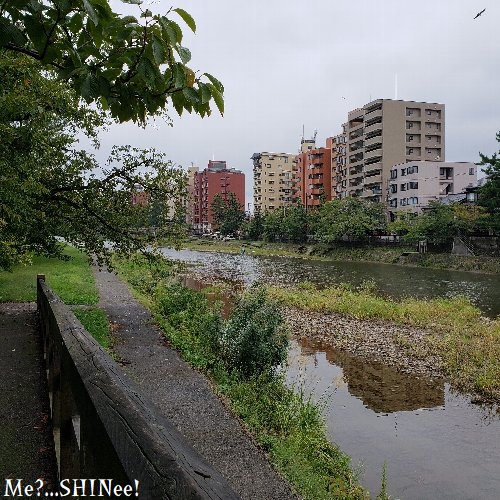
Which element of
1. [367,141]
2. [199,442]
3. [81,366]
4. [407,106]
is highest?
[407,106]

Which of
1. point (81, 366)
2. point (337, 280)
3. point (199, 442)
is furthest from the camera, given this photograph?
point (337, 280)

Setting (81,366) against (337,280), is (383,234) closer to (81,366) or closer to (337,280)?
(337,280)

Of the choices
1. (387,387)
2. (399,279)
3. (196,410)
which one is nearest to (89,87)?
(196,410)

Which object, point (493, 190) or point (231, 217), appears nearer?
point (493, 190)

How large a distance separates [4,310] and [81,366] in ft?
38.5

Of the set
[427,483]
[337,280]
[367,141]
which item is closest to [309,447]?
[427,483]

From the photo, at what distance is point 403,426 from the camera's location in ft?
32.3

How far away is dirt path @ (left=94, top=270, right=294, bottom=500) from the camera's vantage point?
5750 millimetres

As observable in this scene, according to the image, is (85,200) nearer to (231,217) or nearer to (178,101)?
(178,101)

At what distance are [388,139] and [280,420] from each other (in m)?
65.7

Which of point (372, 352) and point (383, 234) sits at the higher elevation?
point (383, 234)

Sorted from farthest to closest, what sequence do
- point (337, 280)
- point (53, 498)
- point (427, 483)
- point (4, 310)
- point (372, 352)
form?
point (337, 280) < point (372, 352) < point (4, 310) < point (427, 483) < point (53, 498)

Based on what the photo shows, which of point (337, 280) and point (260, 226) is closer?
point (337, 280)

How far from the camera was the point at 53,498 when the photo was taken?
336 centimetres
